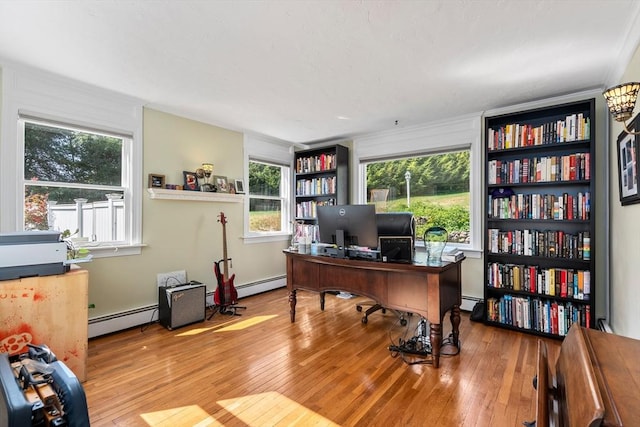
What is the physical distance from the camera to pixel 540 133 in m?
2.99

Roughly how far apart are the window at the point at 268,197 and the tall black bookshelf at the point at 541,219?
301 centimetres

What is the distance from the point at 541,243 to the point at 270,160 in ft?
12.0

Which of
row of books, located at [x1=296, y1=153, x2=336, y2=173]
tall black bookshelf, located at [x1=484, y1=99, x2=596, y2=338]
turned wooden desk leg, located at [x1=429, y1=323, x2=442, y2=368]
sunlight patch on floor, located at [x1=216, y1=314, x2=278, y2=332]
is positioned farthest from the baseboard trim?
tall black bookshelf, located at [x1=484, y1=99, x2=596, y2=338]

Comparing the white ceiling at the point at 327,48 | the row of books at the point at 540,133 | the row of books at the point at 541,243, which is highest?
the white ceiling at the point at 327,48

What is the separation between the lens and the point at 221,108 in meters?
3.32

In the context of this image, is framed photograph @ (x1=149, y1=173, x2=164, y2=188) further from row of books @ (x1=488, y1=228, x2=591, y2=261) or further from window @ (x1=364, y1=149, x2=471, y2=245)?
row of books @ (x1=488, y1=228, x2=591, y2=261)

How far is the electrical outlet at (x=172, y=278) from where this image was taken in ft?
11.0

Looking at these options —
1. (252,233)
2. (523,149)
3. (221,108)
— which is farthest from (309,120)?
(523,149)

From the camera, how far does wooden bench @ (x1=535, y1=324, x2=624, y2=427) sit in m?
0.57

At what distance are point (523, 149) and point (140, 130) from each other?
13.4ft

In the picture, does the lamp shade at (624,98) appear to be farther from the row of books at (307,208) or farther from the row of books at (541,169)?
the row of books at (307,208)

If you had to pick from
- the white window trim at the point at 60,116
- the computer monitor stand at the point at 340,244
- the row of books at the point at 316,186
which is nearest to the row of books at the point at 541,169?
the computer monitor stand at the point at 340,244

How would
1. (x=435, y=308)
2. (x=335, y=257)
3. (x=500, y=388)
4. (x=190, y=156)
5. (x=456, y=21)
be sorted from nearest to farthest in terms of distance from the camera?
(x=456, y=21), (x=500, y=388), (x=435, y=308), (x=335, y=257), (x=190, y=156)

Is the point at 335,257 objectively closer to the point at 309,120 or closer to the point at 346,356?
the point at 346,356
